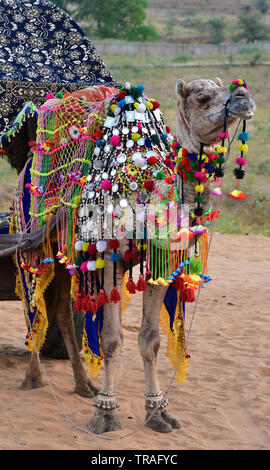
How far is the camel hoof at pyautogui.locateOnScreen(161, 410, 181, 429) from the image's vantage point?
4156 millimetres

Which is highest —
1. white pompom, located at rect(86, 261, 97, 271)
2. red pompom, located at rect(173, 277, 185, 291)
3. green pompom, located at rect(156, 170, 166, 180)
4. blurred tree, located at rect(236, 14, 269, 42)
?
blurred tree, located at rect(236, 14, 269, 42)

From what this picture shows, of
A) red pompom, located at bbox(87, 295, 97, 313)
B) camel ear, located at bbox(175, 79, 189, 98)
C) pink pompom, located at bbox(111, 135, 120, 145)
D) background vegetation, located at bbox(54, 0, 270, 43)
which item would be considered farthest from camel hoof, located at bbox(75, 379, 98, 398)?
background vegetation, located at bbox(54, 0, 270, 43)

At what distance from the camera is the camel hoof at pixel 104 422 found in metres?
4.01

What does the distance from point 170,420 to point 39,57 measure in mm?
2975

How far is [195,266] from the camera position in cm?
377

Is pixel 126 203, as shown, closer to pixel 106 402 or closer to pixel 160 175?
pixel 160 175

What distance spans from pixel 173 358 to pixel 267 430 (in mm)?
759

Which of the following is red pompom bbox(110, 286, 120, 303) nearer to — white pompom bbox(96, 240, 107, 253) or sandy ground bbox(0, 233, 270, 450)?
white pompom bbox(96, 240, 107, 253)

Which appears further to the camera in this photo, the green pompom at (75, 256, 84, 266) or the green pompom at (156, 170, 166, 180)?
the green pompom at (75, 256, 84, 266)

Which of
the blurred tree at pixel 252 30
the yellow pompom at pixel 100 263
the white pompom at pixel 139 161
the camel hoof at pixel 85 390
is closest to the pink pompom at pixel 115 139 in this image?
the white pompom at pixel 139 161

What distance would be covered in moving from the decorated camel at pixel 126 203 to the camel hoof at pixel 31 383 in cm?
59

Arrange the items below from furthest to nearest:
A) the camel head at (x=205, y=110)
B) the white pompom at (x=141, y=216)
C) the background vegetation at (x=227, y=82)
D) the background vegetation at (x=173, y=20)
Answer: the background vegetation at (x=173, y=20), the background vegetation at (x=227, y=82), the white pompom at (x=141, y=216), the camel head at (x=205, y=110)

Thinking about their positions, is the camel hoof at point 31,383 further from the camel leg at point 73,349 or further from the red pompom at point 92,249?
the red pompom at point 92,249

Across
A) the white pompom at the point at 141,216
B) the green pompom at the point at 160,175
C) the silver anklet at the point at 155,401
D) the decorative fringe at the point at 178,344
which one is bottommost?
the silver anklet at the point at 155,401
